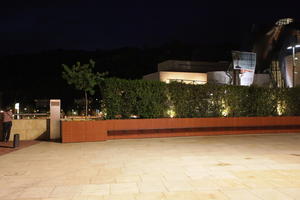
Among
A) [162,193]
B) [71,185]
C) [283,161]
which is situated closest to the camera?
[162,193]

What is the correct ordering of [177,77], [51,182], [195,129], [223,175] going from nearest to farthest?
[51,182], [223,175], [195,129], [177,77]

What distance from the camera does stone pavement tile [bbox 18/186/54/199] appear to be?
5621 mm

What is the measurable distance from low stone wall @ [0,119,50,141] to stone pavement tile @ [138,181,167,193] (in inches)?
399

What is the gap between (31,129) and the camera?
587 inches

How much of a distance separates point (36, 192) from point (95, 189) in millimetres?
1177

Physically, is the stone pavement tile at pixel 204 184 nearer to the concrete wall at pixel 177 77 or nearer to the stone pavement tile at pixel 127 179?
the stone pavement tile at pixel 127 179

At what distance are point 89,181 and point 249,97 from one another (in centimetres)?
1366

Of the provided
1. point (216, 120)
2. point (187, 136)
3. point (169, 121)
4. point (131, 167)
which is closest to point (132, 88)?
point (169, 121)

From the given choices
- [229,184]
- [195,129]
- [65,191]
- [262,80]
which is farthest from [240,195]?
[262,80]

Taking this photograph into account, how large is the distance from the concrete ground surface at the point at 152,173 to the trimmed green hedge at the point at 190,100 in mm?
3597

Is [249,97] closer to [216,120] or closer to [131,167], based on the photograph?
[216,120]

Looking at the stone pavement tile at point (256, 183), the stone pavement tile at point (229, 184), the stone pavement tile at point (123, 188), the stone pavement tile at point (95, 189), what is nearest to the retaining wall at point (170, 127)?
the stone pavement tile at point (95, 189)

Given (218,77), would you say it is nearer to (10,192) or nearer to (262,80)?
(262,80)

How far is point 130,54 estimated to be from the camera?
108 m
